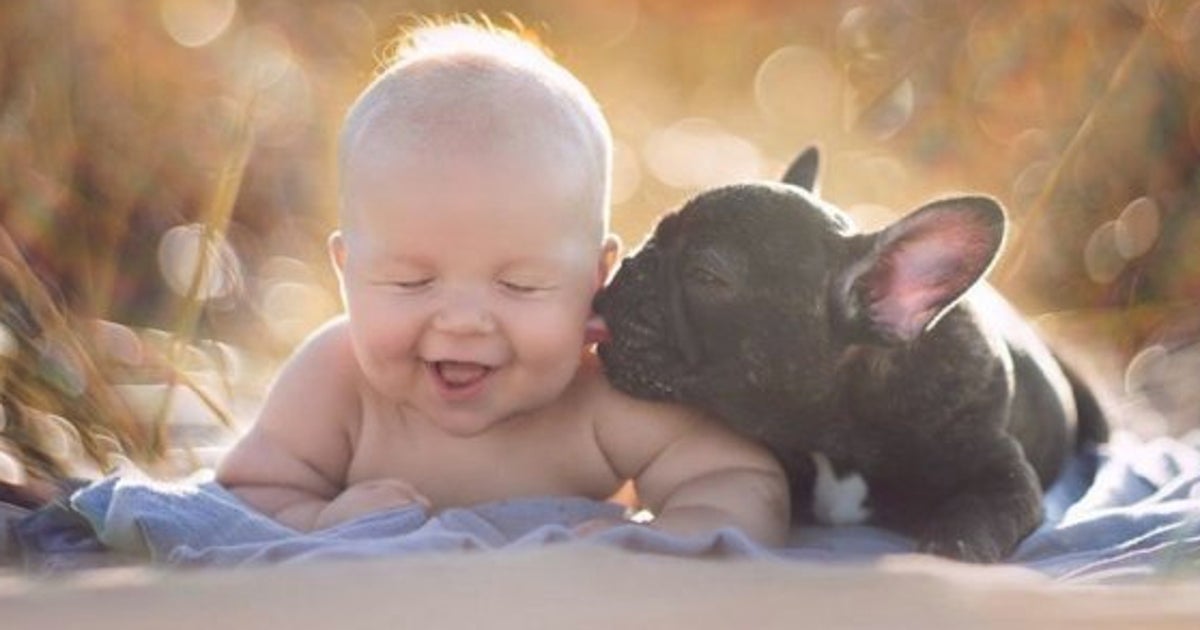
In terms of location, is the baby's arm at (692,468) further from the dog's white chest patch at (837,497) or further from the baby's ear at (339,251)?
the baby's ear at (339,251)

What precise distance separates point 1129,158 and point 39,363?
3.08 metres

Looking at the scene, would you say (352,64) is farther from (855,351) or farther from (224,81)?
(855,351)

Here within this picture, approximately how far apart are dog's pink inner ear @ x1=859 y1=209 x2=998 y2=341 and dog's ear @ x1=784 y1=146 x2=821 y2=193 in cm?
61

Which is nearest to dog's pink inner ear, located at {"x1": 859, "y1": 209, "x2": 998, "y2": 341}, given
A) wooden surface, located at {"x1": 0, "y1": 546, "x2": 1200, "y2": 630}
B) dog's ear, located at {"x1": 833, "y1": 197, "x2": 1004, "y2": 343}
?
dog's ear, located at {"x1": 833, "y1": 197, "x2": 1004, "y2": 343}

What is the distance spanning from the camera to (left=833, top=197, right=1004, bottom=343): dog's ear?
249cm

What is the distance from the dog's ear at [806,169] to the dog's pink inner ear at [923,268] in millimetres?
613

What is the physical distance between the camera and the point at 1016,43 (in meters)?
5.26

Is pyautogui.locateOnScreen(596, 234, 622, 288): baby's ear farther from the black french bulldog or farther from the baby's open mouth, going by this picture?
the baby's open mouth

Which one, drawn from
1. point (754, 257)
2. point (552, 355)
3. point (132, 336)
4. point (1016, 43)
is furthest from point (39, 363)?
point (1016, 43)

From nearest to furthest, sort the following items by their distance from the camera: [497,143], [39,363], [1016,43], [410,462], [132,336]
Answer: [497,143] < [410,462] < [39,363] < [132,336] < [1016,43]

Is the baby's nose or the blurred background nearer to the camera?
the baby's nose

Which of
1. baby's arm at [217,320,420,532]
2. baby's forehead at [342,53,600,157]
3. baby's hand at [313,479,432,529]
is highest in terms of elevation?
baby's forehead at [342,53,600,157]

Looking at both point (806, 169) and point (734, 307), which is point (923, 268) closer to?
point (734, 307)

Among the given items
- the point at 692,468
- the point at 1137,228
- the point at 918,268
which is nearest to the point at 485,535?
the point at 692,468
